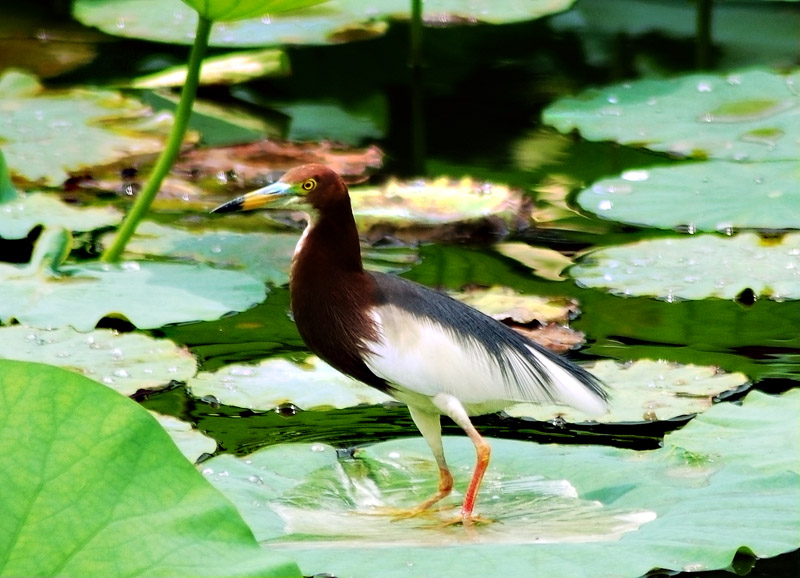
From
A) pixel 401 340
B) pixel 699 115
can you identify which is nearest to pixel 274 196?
pixel 401 340

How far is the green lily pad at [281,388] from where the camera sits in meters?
3.10

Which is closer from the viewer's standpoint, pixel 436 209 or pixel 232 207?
pixel 232 207

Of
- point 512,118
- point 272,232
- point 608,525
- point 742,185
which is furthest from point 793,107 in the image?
point 608,525

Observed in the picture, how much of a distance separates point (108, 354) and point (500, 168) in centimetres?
257

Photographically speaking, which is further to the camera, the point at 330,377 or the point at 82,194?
the point at 82,194

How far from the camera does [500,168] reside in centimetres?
545

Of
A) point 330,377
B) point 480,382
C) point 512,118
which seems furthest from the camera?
point 512,118

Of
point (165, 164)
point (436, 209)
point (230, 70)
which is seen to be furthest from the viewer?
point (230, 70)

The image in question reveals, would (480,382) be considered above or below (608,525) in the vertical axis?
above

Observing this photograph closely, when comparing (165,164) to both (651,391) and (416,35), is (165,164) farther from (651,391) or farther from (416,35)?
(416,35)

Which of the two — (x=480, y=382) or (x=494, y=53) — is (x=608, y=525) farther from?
(x=494, y=53)

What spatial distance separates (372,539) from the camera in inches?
94.7

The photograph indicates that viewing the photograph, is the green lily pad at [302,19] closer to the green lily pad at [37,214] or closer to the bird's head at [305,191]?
the green lily pad at [37,214]

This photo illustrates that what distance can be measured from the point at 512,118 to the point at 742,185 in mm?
1896
